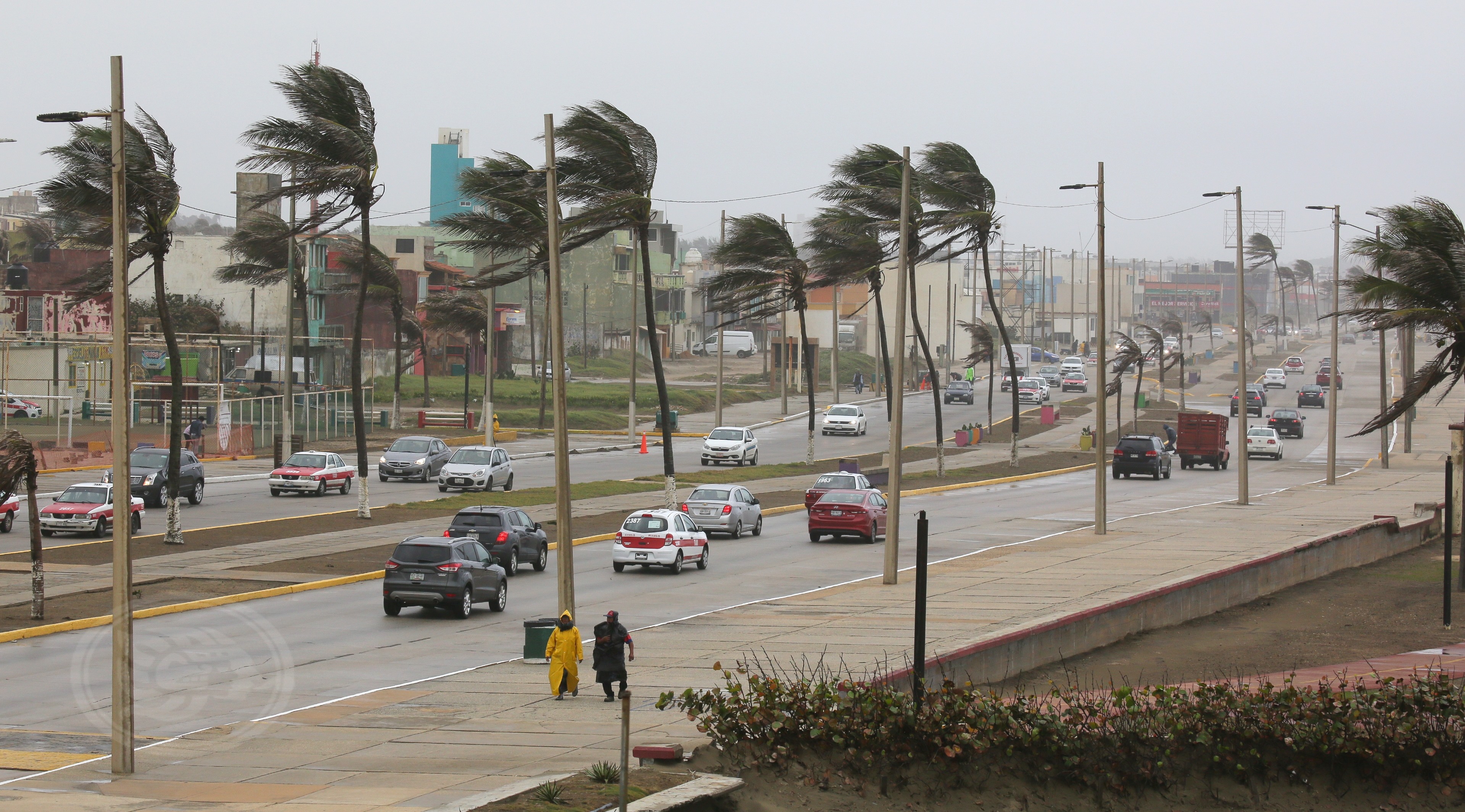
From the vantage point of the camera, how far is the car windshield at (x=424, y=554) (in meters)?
25.5

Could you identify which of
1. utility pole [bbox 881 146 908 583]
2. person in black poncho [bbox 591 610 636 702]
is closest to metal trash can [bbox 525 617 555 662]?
person in black poncho [bbox 591 610 636 702]

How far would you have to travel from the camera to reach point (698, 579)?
31.1 metres

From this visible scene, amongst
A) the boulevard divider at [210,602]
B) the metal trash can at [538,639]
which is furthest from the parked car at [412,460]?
the metal trash can at [538,639]

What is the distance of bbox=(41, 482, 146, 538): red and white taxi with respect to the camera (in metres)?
34.8

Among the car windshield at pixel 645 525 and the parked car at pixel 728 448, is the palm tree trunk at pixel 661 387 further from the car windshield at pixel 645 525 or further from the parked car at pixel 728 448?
the parked car at pixel 728 448

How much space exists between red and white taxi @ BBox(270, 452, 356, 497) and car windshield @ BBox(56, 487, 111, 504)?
10.1 meters

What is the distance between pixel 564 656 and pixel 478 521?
514 inches

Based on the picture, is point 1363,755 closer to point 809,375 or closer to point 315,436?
point 809,375

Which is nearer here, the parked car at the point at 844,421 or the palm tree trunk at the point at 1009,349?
the palm tree trunk at the point at 1009,349

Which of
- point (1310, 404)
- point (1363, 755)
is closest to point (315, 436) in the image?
point (1363, 755)

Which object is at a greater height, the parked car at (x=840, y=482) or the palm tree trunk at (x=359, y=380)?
the palm tree trunk at (x=359, y=380)

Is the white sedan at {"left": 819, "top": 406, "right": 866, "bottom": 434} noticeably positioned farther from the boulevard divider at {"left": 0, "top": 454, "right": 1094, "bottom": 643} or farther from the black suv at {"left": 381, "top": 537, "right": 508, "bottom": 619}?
the black suv at {"left": 381, "top": 537, "right": 508, "bottom": 619}

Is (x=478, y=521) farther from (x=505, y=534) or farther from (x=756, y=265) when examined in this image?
(x=756, y=265)

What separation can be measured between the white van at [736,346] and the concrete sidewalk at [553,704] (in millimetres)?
113713
